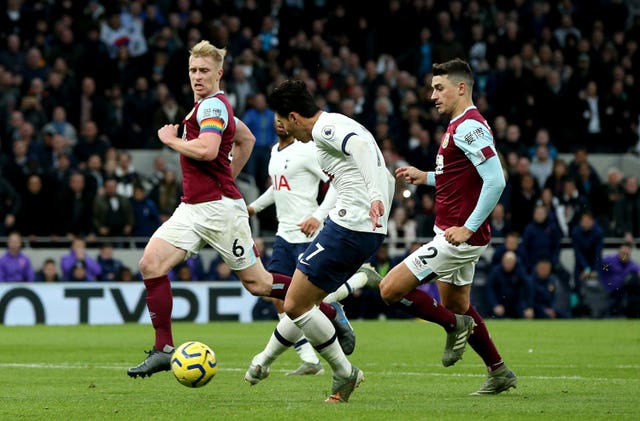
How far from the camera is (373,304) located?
23.0 m

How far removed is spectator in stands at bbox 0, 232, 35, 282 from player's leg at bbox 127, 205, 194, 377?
37.4 feet

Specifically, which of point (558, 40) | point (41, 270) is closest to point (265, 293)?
point (41, 270)

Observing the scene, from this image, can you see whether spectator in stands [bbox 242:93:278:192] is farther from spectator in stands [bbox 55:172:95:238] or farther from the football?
the football

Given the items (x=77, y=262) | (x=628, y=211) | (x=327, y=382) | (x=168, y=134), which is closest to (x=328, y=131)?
(x=168, y=134)

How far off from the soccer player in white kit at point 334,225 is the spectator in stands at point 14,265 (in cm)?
1305

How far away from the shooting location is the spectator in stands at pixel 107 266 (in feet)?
72.7

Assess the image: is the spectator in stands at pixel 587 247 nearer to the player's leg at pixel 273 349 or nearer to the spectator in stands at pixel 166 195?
the spectator in stands at pixel 166 195

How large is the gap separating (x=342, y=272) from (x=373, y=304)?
1397cm

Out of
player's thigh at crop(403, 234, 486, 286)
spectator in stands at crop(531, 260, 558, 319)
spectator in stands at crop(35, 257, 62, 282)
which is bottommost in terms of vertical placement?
spectator in stands at crop(531, 260, 558, 319)

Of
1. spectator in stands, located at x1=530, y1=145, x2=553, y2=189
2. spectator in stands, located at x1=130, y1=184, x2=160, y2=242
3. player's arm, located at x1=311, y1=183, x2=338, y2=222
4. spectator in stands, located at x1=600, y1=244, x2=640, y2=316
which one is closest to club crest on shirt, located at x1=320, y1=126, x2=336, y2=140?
player's arm, located at x1=311, y1=183, x2=338, y2=222

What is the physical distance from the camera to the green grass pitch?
859 centimetres

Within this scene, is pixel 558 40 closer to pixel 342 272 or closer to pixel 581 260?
pixel 581 260

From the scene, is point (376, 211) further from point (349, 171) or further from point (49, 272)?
point (49, 272)

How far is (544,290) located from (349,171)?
14742 mm
